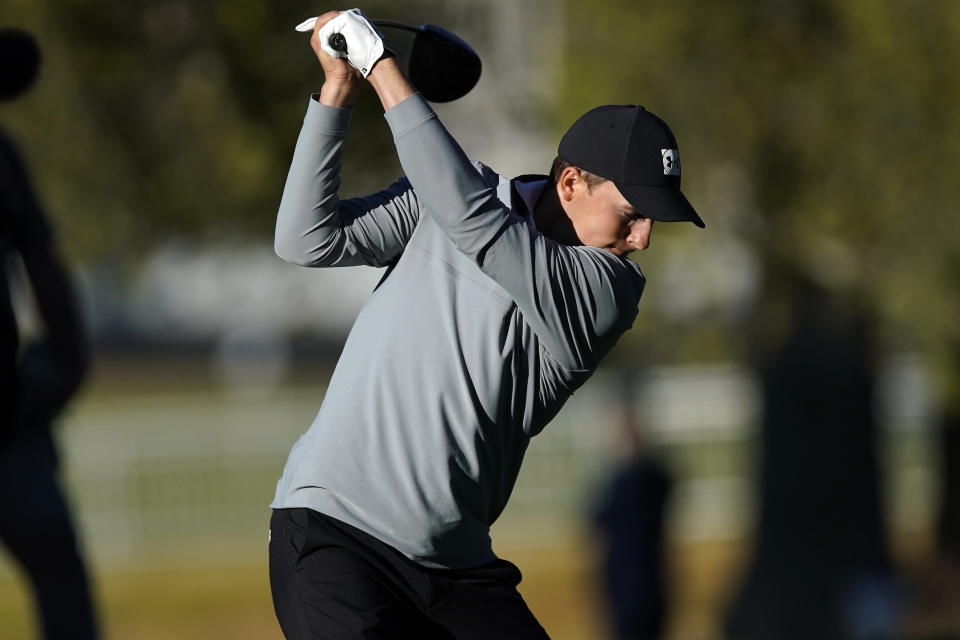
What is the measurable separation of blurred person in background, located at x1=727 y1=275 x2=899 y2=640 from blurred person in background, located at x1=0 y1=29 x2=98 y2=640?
6.92 meters

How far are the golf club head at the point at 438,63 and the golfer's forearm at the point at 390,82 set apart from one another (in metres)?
0.36

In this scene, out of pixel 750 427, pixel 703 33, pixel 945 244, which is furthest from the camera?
pixel 750 427

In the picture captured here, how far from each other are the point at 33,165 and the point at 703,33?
3571mm

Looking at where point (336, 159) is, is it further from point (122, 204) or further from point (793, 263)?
point (793, 263)

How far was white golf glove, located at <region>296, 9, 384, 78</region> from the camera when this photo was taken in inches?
116

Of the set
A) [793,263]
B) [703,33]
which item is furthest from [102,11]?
[793,263]

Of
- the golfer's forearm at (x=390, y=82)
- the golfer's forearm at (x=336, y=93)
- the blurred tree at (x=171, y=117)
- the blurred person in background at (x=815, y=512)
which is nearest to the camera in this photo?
the golfer's forearm at (x=390, y=82)

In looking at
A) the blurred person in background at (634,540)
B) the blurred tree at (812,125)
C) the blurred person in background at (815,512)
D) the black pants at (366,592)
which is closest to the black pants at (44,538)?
the black pants at (366,592)

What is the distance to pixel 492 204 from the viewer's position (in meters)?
2.93

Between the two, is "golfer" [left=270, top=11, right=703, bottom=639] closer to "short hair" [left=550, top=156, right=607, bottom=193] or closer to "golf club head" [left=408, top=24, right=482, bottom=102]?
"short hair" [left=550, top=156, right=607, bottom=193]

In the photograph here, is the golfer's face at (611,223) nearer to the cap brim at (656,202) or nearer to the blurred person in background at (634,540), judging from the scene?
the cap brim at (656,202)

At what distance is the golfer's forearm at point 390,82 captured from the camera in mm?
2918

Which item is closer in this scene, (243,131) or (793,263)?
(243,131)

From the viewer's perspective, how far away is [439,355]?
3.02 meters
